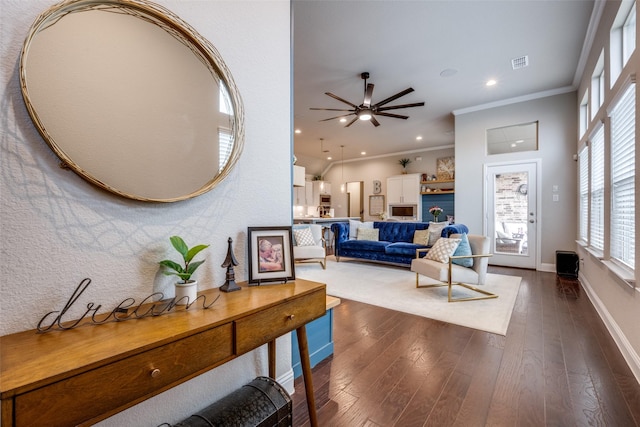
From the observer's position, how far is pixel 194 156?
1.28 metres

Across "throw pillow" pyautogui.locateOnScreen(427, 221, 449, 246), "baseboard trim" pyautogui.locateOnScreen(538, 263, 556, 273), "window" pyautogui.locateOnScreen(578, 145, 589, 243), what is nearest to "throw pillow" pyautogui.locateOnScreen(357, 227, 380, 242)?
"throw pillow" pyautogui.locateOnScreen(427, 221, 449, 246)

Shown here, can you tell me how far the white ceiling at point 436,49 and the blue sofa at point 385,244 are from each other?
95.5 inches

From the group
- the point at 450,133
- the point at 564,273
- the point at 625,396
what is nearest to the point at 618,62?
the point at 625,396

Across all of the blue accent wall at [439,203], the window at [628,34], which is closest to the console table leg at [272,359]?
the window at [628,34]

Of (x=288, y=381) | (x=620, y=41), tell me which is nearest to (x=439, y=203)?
(x=620, y=41)

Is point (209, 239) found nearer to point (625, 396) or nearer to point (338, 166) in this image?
point (625, 396)

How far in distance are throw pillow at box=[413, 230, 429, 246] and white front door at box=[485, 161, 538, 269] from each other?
132cm

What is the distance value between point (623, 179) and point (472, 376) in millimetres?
2098

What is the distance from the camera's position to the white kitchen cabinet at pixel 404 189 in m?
9.11

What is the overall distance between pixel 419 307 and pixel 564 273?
3252 millimetres

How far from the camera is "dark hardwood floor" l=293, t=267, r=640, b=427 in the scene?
1.52m

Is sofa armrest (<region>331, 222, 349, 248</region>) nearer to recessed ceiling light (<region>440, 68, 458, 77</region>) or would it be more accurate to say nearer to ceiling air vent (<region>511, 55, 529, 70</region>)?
recessed ceiling light (<region>440, 68, 458, 77</region>)

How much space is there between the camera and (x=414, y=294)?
11.9 ft

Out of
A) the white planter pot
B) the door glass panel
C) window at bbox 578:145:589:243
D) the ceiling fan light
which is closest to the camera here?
the white planter pot
